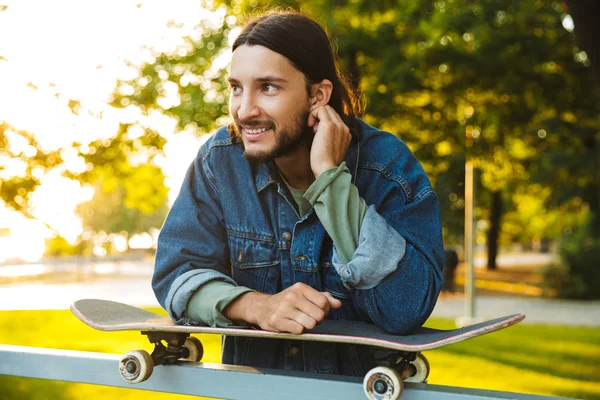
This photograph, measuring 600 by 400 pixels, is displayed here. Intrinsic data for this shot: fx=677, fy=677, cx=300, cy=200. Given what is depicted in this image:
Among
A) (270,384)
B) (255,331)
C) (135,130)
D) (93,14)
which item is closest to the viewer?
(255,331)

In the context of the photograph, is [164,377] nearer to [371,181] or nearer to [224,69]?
[371,181]

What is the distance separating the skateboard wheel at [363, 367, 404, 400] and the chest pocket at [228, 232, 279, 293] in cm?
49

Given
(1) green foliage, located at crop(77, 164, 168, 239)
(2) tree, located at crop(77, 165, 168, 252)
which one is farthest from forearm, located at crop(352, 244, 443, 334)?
(2) tree, located at crop(77, 165, 168, 252)

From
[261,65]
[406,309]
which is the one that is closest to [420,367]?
[406,309]

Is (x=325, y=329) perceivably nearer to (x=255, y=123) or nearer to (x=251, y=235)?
(x=251, y=235)

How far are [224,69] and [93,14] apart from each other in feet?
16.0

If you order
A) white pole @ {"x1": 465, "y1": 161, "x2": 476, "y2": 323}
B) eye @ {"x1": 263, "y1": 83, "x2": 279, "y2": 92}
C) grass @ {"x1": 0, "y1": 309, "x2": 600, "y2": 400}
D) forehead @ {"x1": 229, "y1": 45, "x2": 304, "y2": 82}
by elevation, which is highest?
forehead @ {"x1": 229, "y1": 45, "x2": 304, "y2": 82}

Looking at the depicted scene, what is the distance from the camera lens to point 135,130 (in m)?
7.64

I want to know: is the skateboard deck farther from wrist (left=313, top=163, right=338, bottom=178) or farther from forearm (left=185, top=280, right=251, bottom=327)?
wrist (left=313, top=163, right=338, bottom=178)

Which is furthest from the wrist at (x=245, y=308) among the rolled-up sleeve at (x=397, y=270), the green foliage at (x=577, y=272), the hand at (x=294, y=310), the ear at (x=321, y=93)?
the green foliage at (x=577, y=272)

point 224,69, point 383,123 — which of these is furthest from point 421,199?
point 224,69

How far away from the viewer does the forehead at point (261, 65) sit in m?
1.71

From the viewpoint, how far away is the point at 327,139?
1729 millimetres

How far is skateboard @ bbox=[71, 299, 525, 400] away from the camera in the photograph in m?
1.43
